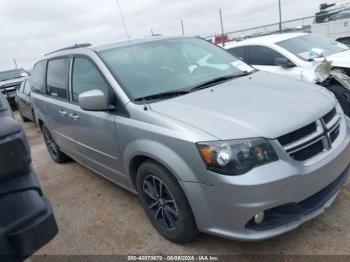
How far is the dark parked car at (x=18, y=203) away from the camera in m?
1.59

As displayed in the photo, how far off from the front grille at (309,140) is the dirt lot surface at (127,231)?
0.74 meters

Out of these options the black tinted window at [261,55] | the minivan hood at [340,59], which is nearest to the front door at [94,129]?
the black tinted window at [261,55]

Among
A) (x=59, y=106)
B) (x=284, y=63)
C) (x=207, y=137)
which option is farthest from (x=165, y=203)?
(x=284, y=63)

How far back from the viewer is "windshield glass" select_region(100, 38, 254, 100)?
3.23m

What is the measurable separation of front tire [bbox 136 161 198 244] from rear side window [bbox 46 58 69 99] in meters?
1.79

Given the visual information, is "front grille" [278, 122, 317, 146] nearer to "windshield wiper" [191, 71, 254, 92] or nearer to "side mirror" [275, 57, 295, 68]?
"windshield wiper" [191, 71, 254, 92]

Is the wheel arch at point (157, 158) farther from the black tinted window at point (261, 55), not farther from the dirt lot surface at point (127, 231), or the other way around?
the black tinted window at point (261, 55)

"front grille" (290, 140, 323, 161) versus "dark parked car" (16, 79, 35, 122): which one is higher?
"front grille" (290, 140, 323, 161)

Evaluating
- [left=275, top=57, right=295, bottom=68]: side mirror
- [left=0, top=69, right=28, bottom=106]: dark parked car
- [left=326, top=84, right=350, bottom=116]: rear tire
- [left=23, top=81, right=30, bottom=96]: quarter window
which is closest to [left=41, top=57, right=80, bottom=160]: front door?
[left=275, top=57, right=295, bottom=68]: side mirror

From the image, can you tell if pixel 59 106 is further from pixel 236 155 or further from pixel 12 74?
pixel 12 74

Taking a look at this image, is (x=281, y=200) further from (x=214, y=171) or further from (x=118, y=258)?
(x=118, y=258)

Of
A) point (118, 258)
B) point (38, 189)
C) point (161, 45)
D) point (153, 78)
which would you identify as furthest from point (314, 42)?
point (38, 189)

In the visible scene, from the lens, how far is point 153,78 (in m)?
3.30

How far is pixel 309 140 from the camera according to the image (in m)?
2.55
